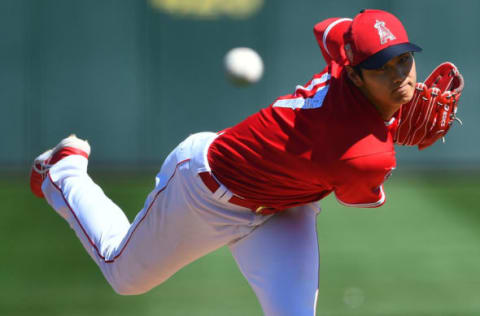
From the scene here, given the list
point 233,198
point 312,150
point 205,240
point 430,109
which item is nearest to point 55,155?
point 205,240

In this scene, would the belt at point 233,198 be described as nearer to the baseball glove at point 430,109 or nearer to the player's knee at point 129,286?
the player's knee at point 129,286

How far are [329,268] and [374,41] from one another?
3.63m

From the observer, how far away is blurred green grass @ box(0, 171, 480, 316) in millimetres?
5285

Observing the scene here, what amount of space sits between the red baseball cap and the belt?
2.72 ft

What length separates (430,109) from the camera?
12.0 ft

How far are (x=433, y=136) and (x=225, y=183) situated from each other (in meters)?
1.15

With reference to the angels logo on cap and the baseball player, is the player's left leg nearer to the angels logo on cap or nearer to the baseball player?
the baseball player

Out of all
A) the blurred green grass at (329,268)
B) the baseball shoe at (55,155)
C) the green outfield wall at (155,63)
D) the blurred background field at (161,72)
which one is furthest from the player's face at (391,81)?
the green outfield wall at (155,63)

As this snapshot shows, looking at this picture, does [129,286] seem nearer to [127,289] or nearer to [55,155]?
[127,289]

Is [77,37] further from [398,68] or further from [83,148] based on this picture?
[398,68]

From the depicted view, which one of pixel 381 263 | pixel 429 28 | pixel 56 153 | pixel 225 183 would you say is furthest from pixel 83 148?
pixel 429 28

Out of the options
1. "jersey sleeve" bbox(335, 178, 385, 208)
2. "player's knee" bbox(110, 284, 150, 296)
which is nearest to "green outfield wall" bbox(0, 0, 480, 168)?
"player's knee" bbox(110, 284, 150, 296)

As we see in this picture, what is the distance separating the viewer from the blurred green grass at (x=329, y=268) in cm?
529

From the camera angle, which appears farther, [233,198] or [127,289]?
[127,289]
